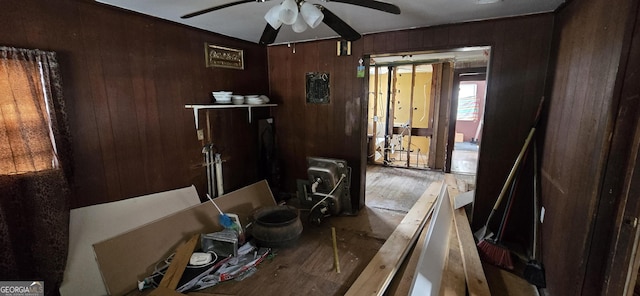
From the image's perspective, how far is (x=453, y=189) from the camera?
11.0 feet

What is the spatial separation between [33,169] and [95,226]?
0.60 metres

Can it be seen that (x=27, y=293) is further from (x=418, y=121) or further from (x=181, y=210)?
(x=418, y=121)

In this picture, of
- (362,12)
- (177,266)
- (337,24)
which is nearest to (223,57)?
(362,12)

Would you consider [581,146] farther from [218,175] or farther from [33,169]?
[33,169]

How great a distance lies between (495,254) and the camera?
2.31 meters

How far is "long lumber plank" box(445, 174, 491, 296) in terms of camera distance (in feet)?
5.57

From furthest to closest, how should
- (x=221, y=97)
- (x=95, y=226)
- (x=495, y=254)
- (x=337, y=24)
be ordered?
1. (x=221, y=97)
2. (x=495, y=254)
3. (x=95, y=226)
4. (x=337, y=24)

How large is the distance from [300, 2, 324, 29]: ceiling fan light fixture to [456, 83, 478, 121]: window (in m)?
8.68

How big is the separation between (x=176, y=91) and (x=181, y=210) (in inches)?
47.4

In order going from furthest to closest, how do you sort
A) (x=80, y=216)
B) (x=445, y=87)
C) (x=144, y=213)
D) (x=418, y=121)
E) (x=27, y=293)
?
(x=418, y=121) → (x=445, y=87) → (x=144, y=213) → (x=80, y=216) → (x=27, y=293)

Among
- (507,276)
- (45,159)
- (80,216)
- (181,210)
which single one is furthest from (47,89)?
(507,276)

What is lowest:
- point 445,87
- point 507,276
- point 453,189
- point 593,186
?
point 507,276

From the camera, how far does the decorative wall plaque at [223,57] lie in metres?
2.99

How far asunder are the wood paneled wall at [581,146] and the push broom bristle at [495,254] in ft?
1.05
